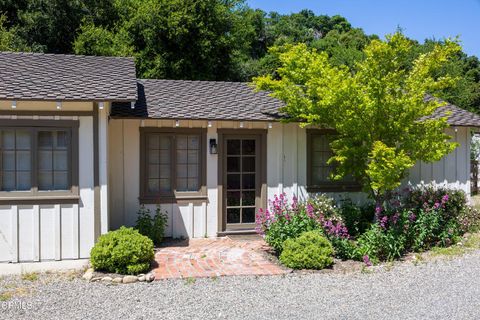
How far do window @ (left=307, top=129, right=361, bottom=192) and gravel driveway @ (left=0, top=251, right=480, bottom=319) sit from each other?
10.4 ft

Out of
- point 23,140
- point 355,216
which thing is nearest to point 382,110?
point 355,216

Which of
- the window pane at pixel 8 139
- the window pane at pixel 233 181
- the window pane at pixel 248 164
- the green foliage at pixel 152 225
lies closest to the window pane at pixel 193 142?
the window pane at pixel 233 181

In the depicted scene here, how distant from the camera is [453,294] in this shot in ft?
19.4

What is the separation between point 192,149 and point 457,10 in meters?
5.45

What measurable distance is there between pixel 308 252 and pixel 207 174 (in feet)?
10.0

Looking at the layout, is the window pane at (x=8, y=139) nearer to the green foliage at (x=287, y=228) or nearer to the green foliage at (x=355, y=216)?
the green foliage at (x=287, y=228)

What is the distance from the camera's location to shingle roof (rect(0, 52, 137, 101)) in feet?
23.0

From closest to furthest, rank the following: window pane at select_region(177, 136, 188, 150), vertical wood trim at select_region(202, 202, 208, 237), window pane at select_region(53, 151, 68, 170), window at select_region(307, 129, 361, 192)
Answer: window pane at select_region(53, 151, 68, 170) < window pane at select_region(177, 136, 188, 150) < vertical wood trim at select_region(202, 202, 208, 237) < window at select_region(307, 129, 361, 192)

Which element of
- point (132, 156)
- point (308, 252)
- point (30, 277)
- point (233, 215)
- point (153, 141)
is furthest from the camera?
point (233, 215)

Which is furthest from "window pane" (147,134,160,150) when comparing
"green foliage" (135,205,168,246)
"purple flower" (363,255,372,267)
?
"purple flower" (363,255,372,267)

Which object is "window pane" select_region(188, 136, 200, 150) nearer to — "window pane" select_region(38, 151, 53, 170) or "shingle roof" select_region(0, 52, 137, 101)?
"shingle roof" select_region(0, 52, 137, 101)

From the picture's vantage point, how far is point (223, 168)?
368 inches

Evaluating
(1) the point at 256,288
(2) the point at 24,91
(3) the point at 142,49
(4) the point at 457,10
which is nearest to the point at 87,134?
(2) the point at 24,91

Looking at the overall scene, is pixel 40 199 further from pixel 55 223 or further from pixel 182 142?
pixel 182 142
